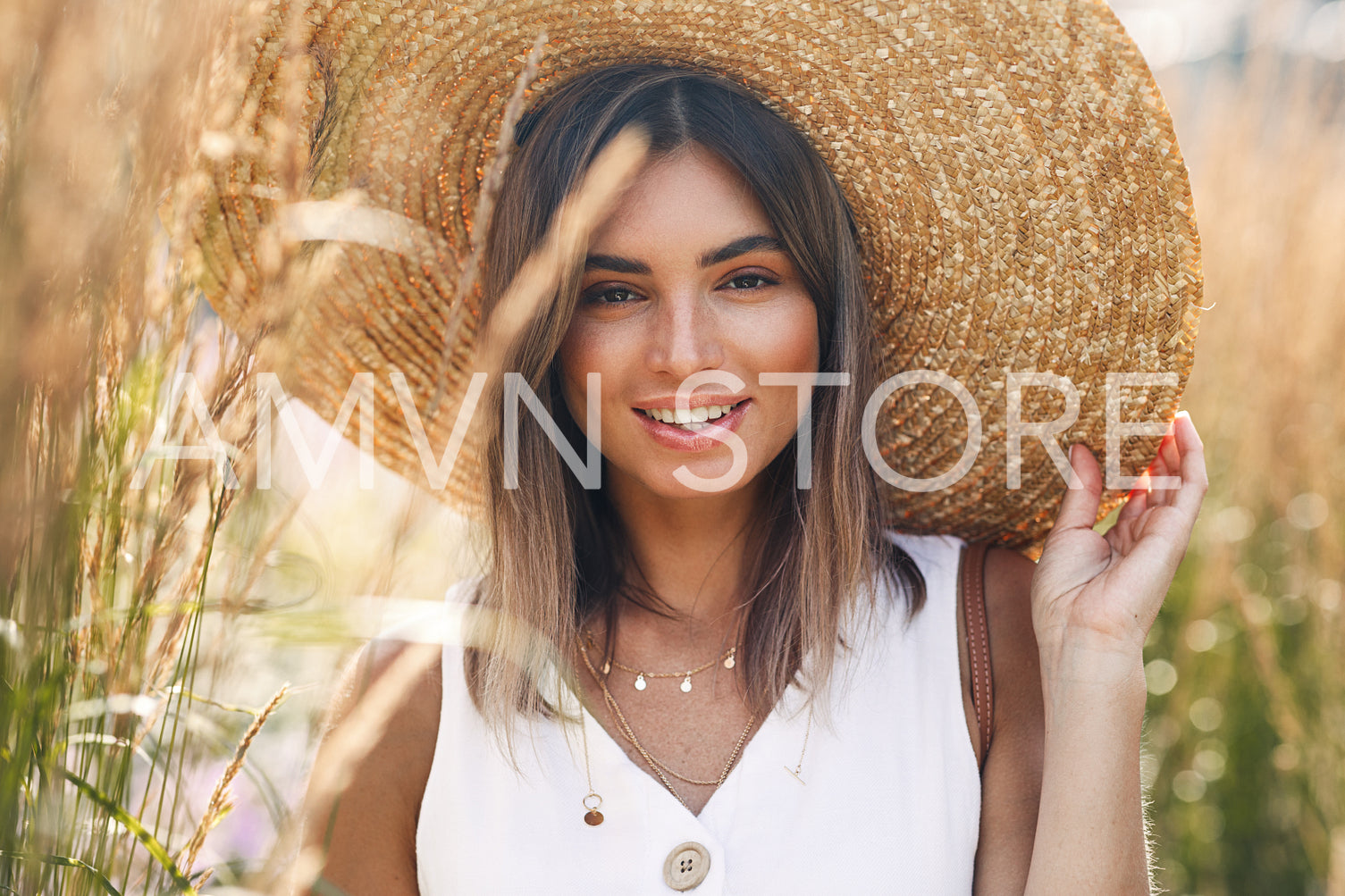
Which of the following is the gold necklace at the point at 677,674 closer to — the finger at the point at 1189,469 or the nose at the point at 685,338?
the nose at the point at 685,338

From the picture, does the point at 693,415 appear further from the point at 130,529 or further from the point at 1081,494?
the point at 130,529

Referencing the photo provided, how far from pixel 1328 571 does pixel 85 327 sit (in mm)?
2839

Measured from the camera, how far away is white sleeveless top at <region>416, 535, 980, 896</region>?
5.16ft

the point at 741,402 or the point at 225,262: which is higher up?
the point at 225,262

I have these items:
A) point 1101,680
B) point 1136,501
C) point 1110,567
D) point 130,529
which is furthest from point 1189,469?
point 130,529

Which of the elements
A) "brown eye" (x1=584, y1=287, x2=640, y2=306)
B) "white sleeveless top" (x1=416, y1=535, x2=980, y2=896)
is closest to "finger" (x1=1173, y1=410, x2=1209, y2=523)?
"white sleeveless top" (x1=416, y1=535, x2=980, y2=896)

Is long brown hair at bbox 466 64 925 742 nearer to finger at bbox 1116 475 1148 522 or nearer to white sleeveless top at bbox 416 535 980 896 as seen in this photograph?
white sleeveless top at bbox 416 535 980 896

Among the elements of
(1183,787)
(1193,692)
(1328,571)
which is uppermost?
(1328,571)

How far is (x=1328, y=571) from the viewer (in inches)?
105

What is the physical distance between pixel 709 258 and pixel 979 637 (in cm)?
75

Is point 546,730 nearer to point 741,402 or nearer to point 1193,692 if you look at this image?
point 741,402

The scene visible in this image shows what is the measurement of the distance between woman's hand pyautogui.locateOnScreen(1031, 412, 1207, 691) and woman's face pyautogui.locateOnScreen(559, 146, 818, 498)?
0.47 m

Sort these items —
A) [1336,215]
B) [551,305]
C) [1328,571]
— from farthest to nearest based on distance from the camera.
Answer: [1336,215] → [1328,571] → [551,305]

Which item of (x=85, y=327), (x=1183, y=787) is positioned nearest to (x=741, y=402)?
(x=85, y=327)
